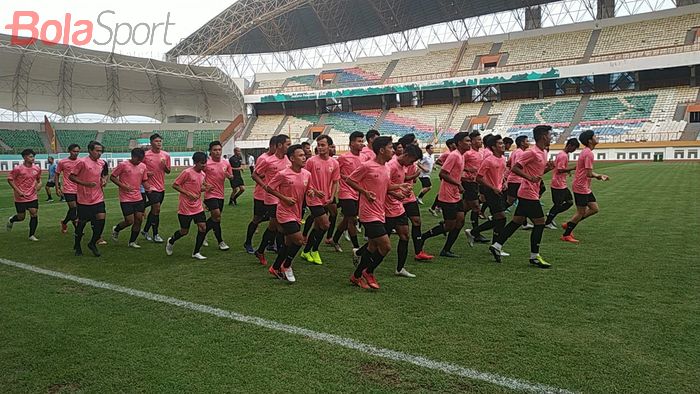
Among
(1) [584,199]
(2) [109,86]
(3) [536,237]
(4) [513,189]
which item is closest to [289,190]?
(3) [536,237]

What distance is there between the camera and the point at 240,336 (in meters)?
4.27

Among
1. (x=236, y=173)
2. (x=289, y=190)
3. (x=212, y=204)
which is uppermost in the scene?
(x=289, y=190)

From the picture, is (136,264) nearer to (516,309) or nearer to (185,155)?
(516,309)

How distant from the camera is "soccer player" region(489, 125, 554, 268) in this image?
6730 mm

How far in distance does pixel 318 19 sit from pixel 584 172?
5374cm

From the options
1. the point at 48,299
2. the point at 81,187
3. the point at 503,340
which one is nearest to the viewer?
the point at 503,340

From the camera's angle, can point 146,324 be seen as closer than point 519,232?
Yes

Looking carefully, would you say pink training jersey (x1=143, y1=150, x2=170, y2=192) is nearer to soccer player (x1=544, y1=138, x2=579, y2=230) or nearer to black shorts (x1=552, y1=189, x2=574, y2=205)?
soccer player (x1=544, y1=138, x2=579, y2=230)

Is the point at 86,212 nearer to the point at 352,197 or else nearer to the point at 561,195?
the point at 352,197

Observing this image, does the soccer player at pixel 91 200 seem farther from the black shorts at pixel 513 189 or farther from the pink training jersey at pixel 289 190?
the black shorts at pixel 513 189

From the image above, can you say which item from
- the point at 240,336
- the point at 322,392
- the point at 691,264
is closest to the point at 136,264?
the point at 240,336

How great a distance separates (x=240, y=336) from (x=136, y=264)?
152 inches

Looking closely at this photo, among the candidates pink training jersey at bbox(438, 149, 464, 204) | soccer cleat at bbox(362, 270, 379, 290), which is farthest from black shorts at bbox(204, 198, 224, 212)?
pink training jersey at bbox(438, 149, 464, 204)

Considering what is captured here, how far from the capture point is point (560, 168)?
30.4ft
